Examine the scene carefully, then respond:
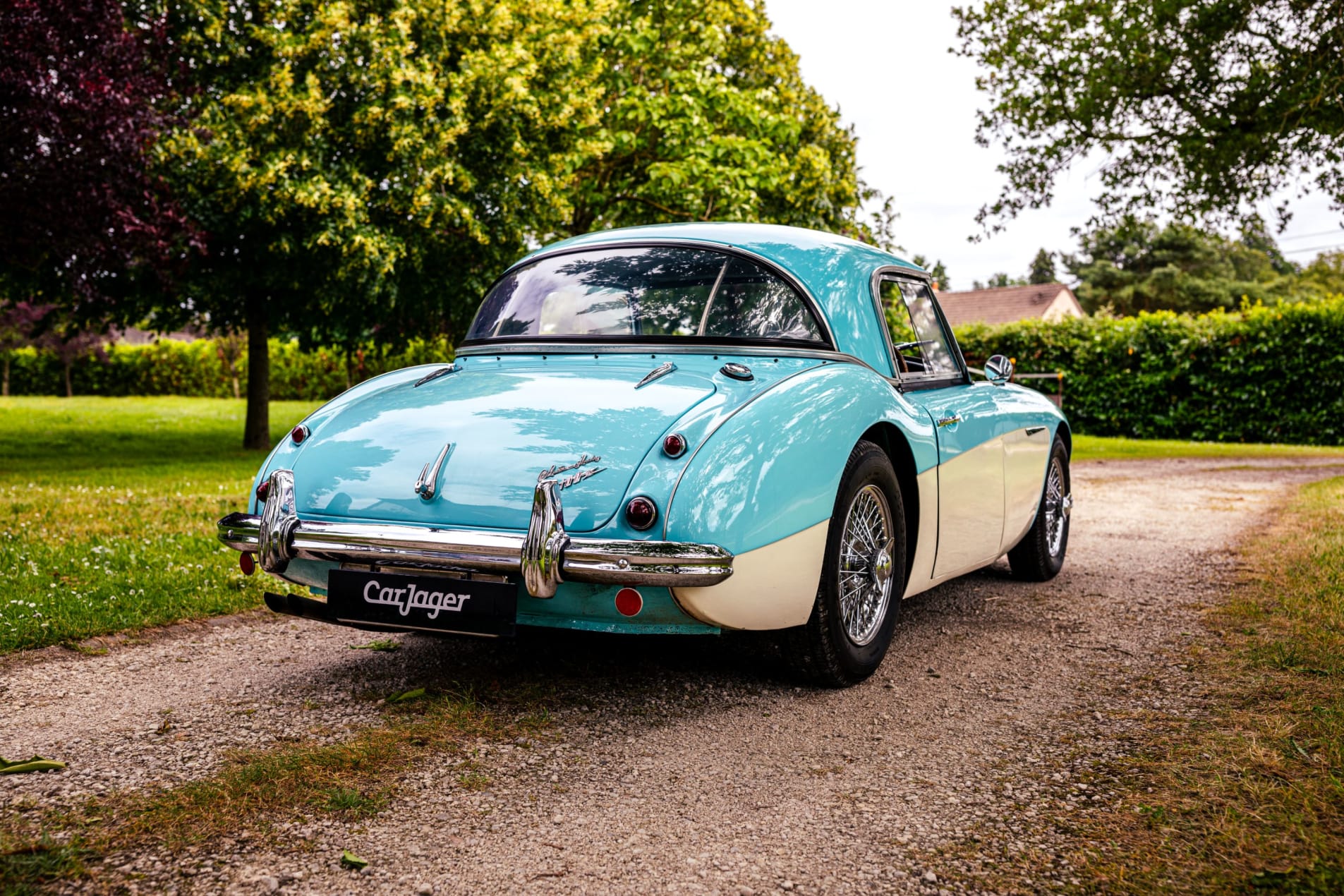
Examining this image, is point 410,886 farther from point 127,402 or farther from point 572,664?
point 127,402

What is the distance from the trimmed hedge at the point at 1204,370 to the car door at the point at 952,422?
15.6m

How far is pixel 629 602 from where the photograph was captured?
9.89 feet

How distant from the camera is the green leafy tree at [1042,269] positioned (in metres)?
76.4

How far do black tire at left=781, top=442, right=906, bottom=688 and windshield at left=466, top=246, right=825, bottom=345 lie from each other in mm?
563

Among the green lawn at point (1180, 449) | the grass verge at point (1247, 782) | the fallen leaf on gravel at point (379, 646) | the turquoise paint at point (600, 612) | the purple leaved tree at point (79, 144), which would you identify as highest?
the purple leaved tree at point (79, 144)

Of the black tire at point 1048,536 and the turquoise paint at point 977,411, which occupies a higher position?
the turquoise paint at point 977,411

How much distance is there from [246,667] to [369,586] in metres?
1.12

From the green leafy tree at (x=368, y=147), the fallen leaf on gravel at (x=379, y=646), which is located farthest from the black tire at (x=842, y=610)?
the green leafy tree at (x=368, y=147)

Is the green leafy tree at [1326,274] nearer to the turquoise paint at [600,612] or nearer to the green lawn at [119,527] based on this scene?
the green lawn at [119,527]

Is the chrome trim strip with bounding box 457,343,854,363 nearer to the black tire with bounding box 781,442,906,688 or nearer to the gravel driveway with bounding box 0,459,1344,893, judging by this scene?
the black tire with bounding box 781,442,906,688

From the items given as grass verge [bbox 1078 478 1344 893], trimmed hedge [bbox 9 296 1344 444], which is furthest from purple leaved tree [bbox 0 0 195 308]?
grass verge [bbox 1078 478 1344 893]

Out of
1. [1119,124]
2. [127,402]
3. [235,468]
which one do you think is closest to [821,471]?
[235,468]

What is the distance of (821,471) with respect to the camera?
132 inches

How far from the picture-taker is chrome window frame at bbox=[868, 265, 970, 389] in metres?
4.27
